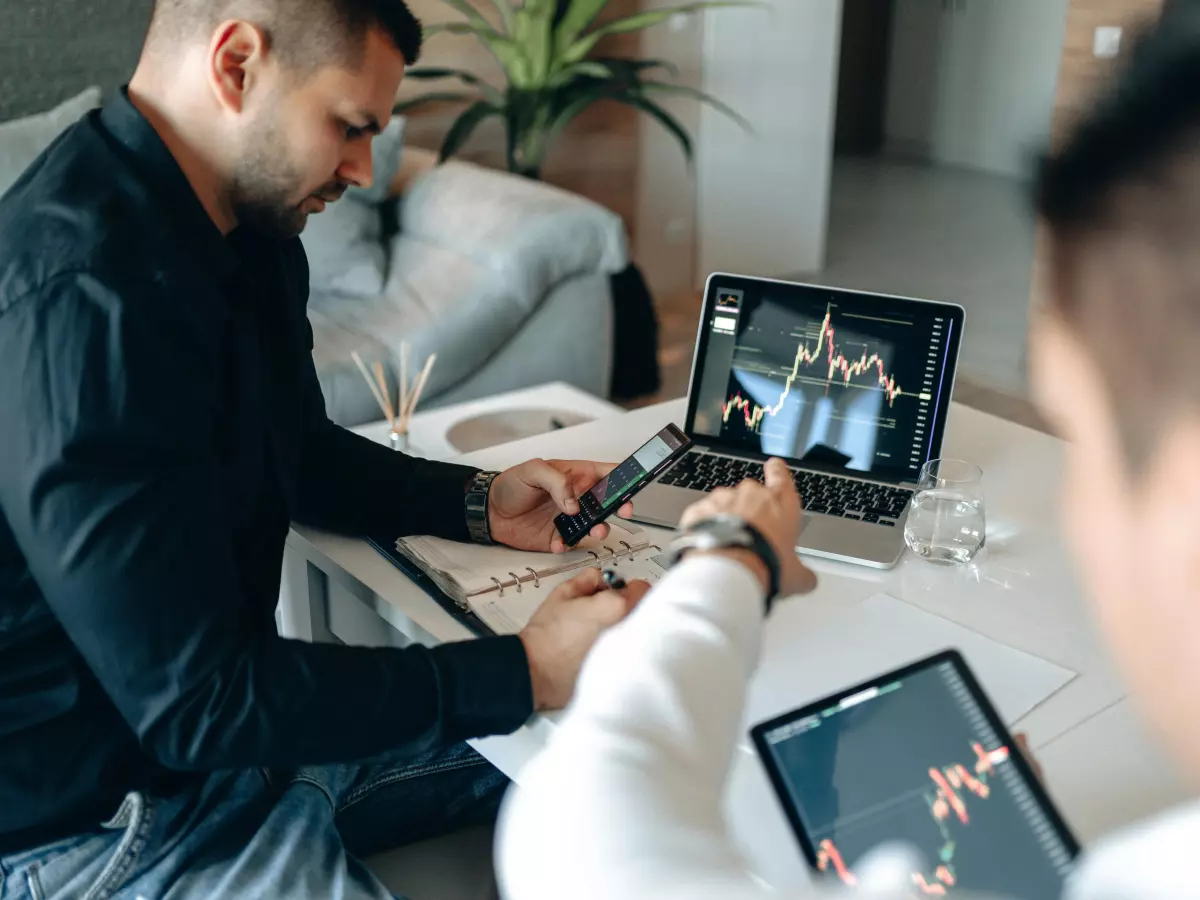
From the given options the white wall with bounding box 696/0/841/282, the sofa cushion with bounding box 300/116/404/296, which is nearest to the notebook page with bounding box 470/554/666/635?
the sofa cushion with bounding box 300/116/404/296

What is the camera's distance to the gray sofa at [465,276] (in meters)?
2.70

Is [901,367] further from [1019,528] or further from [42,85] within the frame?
[42,85]

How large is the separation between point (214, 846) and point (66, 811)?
0.12 metres

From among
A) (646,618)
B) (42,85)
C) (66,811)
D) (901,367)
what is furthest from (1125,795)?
(42,85)

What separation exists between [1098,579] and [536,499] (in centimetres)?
71

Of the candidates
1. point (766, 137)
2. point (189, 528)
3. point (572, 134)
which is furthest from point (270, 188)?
point (766, 137)

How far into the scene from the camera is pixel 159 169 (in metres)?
1.03

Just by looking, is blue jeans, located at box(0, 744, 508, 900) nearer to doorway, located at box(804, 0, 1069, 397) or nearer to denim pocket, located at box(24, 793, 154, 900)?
denim pocket, located at box(24, 793, 154, 900)

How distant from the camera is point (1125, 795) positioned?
34.3 inches

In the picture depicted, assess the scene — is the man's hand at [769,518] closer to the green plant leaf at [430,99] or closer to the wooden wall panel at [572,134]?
the green plant leaf at [430,99]

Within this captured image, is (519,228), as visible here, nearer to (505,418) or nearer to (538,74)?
(538,74)

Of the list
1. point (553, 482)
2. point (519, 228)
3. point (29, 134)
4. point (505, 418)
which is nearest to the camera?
point (553, 482)

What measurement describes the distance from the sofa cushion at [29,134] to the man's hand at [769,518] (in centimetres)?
218

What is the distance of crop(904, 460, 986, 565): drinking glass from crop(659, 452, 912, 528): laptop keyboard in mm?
38
